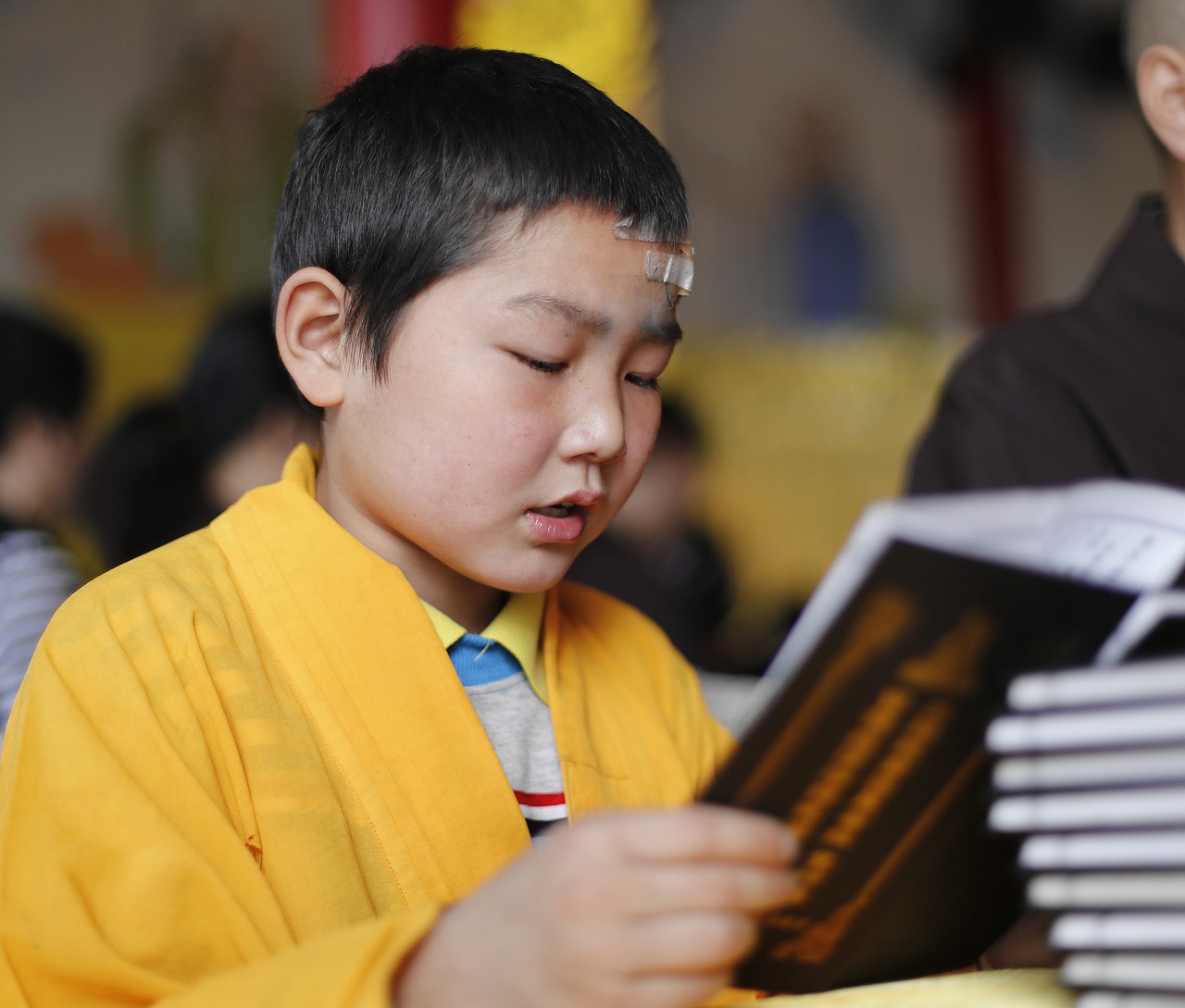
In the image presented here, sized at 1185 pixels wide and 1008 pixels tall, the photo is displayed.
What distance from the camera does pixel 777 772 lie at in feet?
1.79

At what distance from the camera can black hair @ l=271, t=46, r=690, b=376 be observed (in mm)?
919

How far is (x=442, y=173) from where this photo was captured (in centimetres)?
94

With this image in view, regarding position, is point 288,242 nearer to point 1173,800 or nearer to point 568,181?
point 568,181

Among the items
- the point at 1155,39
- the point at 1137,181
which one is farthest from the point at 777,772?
the point at 1137,181

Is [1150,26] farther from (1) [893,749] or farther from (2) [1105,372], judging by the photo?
(1) [893,749]

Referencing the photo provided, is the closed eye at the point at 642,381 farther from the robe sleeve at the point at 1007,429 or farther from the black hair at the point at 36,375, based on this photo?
the black hair at the point at 36,375

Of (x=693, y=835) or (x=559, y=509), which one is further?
(x=559, y=509)

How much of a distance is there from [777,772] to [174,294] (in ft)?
13.2

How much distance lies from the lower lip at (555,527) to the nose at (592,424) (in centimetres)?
5

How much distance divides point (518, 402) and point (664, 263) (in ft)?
0.55

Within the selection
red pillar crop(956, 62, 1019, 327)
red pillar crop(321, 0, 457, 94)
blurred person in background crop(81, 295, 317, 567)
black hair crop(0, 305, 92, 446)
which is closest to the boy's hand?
blurred person in background crop(81, 295, 317, 567)

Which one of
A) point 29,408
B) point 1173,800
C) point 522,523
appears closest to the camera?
point 1173,800

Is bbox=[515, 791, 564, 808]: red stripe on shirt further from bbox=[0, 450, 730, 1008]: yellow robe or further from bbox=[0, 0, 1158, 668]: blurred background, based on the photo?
bbox=[0, 0, 1158, 668]: blurred background

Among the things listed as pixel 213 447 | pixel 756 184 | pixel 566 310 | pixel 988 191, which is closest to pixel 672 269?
pixel 566 310
